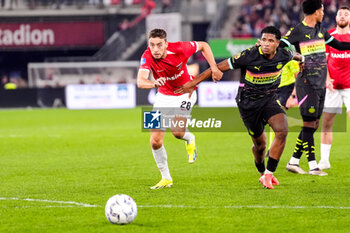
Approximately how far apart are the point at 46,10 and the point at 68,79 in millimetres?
6874

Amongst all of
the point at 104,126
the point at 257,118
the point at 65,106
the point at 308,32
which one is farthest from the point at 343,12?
the point at 65,106

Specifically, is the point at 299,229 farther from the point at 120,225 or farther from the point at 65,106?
the point at 65,106

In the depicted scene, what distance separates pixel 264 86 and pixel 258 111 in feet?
1.04

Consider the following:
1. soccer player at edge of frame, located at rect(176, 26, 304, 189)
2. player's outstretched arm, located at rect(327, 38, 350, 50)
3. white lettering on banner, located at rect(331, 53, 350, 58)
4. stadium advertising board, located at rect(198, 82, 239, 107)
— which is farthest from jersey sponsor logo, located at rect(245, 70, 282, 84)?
stadium advertising board, located at rect(198, 82, 239, 107)

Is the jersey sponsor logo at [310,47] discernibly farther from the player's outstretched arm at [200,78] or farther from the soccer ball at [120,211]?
the soccer ball at [120,211]

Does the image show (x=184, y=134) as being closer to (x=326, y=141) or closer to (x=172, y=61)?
(x=172, y=61)

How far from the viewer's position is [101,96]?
30750mm

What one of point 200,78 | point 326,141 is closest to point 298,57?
point 200,78

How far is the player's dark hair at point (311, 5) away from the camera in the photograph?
941cm

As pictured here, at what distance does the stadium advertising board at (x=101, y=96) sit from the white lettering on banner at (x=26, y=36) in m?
9.49

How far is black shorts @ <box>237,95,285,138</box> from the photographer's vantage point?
8570 mm

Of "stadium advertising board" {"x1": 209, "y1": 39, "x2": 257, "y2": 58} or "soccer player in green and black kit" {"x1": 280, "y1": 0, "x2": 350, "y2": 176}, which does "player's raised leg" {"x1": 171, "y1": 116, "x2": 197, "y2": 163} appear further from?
"stadium advertising board" {"x1": 209, "y1": 39, "x2": 257, "y2": 58}

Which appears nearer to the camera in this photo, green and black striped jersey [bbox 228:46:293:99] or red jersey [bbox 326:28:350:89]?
green and black striped jersey [bbox 228:46:293:99]

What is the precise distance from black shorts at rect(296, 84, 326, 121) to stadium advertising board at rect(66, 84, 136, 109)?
70.1 feet
